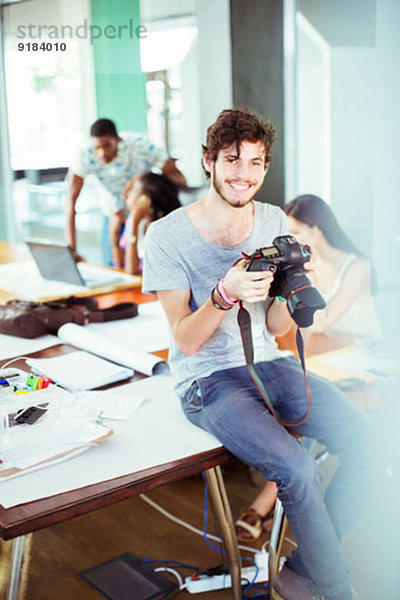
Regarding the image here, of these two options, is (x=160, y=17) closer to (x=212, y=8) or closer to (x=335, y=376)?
(x=212, y=8)

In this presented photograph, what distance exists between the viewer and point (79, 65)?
395cm

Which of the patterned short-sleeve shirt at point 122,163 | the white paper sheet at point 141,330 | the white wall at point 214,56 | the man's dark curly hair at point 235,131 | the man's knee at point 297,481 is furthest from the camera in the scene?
the white wall at point 214,56

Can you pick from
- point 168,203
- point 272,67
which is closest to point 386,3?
point 168,203

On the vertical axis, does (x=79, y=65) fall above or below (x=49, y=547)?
above

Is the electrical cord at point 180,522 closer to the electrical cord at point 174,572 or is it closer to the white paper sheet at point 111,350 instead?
the electrical cord at point 174,572

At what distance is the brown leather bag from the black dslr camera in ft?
2.99

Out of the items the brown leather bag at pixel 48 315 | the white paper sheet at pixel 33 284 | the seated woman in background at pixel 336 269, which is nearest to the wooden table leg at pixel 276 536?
the seated woman in background at pixel 336 269

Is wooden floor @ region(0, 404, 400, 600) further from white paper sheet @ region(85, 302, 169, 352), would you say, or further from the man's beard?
the man's beard

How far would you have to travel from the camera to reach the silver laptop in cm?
274

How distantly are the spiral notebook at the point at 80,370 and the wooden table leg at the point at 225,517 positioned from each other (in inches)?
13.9

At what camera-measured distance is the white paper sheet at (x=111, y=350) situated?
72.4 inches

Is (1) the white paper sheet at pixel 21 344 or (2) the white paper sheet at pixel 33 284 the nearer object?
(1) the white paper sheet at pixel 21 344

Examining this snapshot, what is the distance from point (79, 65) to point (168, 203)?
1.23 metres

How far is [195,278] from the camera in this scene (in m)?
1.66
